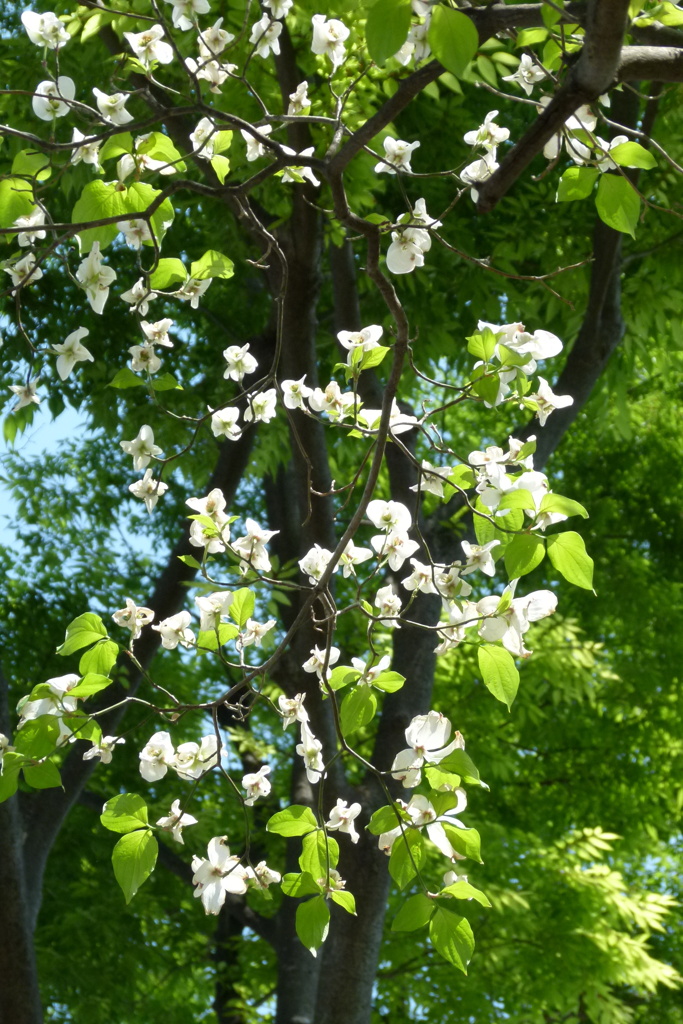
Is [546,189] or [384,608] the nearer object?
[384,608]

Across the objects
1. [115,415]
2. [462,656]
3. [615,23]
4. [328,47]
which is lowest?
[615,23]

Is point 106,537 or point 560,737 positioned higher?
point 106,537

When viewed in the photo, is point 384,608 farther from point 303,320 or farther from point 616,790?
point 616,790

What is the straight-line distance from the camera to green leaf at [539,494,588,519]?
1.41 m

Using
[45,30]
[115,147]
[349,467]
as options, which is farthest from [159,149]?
[349,467]

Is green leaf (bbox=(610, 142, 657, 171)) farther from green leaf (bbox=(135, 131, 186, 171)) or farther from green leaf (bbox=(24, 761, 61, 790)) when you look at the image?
green leaf (bbox=(24, 761, 61, 790))

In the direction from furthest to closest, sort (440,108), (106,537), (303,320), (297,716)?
(106,537) < (440,108) < (303,320) < (297,716)

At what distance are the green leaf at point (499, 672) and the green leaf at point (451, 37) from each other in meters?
0.81

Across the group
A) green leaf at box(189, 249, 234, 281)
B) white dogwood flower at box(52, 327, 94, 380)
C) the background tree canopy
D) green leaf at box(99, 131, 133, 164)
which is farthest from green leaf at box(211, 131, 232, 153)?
white dogwood flower at box(52, 327, 94, 380)

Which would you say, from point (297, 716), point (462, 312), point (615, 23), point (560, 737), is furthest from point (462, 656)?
point (615, 23)

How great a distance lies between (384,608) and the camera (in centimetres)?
192

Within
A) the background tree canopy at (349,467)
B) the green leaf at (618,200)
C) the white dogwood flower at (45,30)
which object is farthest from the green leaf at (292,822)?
the white dogwood flower at (45,30)

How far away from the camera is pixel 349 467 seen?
20.6 ft

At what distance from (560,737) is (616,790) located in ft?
1.71
